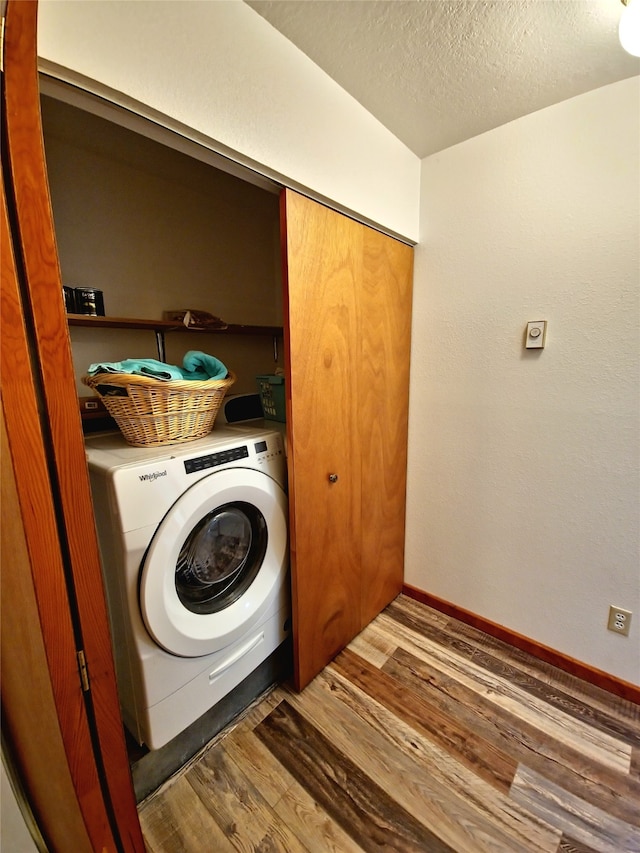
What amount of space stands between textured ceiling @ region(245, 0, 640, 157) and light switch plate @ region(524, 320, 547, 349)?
800 mm

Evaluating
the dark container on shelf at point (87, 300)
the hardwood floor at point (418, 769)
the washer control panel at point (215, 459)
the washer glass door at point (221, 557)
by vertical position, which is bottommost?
the hardwood floor at point (418, 769)

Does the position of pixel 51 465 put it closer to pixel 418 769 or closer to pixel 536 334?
pixel 418 769

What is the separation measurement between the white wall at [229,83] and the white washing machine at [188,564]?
85cm

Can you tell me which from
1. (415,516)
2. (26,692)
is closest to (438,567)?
(415,516)

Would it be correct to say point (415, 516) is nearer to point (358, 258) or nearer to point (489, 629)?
point (489, 629)

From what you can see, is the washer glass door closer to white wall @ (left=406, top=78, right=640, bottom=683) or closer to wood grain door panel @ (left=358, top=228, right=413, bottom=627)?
wood grain door panel @ (left=358, top=228, right=413, bottom=627)

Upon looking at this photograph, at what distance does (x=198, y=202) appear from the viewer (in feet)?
5.94

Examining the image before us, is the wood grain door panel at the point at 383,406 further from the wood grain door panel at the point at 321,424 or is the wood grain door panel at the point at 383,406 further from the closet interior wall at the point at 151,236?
the closet interior wall at the point at 151,236

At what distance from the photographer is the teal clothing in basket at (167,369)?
1.06m

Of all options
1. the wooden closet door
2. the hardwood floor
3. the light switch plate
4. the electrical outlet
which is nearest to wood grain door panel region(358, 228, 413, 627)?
the wooden closet door

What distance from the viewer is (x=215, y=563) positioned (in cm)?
126

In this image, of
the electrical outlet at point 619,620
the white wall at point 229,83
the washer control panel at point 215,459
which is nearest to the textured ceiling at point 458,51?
the white wall at point 229,83

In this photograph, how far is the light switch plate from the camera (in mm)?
1413

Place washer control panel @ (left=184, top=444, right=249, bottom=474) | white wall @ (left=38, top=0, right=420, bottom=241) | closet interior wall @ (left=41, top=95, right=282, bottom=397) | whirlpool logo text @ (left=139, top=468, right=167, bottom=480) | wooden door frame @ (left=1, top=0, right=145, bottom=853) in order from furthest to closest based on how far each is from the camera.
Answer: closet interior wall @ (left=41, top=95, right=282, bottom=397), washer control panel @ (left=184, top=444, right=249, bottom=474), whirlpool logo text @ (left=139, top=468, right=167, bottom=480), white wall @ (left=38, top=0, right=420, bottom=241), wooden door frame @ (left=1, top=0, right=145, bottom=853)
